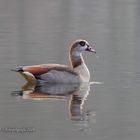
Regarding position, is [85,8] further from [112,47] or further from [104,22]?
[112,47]

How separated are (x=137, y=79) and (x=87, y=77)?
3.03ft

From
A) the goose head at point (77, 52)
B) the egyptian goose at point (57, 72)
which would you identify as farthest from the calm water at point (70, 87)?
the goose head at point (77, 52)

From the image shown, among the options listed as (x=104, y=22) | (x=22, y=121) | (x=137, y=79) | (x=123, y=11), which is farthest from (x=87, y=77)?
(x=123, y=11)

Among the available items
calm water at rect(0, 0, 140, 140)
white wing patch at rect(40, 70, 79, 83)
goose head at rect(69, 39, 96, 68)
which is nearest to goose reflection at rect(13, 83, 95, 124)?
calm water at rect(0, 0, 140, 140)

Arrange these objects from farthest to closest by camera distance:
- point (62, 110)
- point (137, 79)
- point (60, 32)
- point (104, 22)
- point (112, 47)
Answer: point (104, 22), point (60, 32), point (112, 47), point (137, 79), point (62, 110)

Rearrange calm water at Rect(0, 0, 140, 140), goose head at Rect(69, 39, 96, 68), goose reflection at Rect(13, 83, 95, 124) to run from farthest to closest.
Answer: goose head at Rect(69, 39, 96, 68)
goose reflection at Rect(13, 83, 95, 124)
calm water at Rect(0, 0, 140, 140)

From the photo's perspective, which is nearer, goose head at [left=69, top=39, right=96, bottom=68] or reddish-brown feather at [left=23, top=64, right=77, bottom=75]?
reddish-brown feather at [left=23, top=64, right=77, bottom=75]

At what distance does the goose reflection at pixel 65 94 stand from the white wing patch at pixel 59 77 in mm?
140

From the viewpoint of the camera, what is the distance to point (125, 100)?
13.6 m

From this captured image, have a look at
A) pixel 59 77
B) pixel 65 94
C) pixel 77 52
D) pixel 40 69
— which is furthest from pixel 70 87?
pixel 77 52

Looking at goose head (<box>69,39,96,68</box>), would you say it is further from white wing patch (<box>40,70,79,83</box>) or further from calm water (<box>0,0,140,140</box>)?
white wing patch (<box>40,70,79,83</box>)

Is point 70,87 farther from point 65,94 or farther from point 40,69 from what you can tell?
point 65,94

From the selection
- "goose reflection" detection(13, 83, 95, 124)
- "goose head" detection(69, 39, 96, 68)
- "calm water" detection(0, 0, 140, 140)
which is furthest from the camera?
"goose head" detection(69, 39, 96, 68)

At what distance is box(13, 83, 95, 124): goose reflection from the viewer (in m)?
12.9
